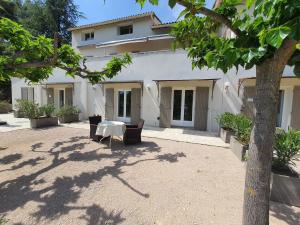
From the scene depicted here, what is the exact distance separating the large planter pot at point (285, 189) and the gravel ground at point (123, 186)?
183 mm

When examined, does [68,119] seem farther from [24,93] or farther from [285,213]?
[285,213]

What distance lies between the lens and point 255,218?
2230 millimetres

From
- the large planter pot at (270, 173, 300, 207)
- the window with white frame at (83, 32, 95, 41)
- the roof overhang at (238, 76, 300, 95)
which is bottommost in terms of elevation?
the large planter pot at (270, 173, 300, 207)

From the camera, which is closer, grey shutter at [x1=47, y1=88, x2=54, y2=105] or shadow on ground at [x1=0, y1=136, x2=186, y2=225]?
shadow on ground at [x1=0, y1=136, x2=186, y2=225]

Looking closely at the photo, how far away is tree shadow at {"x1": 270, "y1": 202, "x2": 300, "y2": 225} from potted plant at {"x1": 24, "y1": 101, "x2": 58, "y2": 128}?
12.3 metres

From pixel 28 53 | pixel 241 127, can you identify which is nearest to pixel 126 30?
pixel 28 53

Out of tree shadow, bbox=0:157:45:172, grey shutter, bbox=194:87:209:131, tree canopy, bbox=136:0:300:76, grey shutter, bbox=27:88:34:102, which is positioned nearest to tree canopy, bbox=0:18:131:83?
tree shadow, bbox=0:157:45:172

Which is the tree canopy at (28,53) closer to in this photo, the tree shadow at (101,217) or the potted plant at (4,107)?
the tree shadow at (101,217)

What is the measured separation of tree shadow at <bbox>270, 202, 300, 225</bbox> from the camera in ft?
10.2

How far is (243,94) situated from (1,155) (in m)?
11.4

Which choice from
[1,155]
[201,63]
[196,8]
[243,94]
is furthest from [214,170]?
[1,155]

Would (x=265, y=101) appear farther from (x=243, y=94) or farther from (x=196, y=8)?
(x=243, y=94)

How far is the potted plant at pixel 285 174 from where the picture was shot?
3.56 metres

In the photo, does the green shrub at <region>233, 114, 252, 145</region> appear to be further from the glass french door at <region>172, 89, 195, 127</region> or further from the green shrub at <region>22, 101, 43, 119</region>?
the green shrub at <region>22, 101, 43, 119</region>
